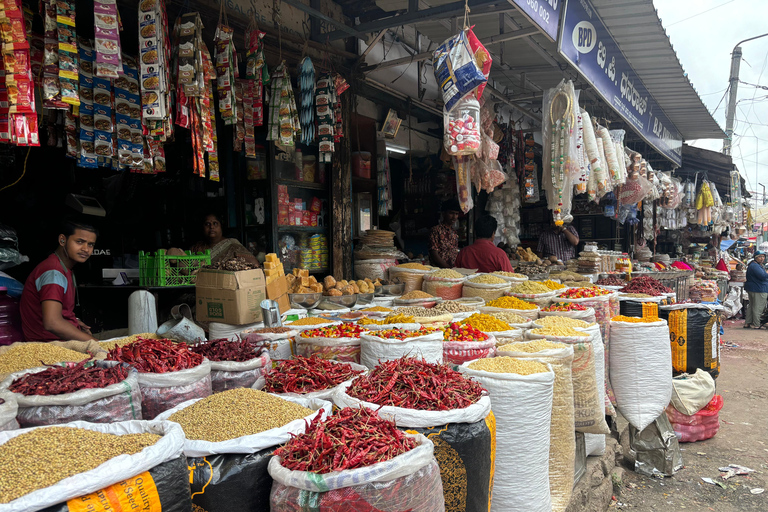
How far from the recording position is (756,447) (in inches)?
152

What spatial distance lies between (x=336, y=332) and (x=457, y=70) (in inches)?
82.1

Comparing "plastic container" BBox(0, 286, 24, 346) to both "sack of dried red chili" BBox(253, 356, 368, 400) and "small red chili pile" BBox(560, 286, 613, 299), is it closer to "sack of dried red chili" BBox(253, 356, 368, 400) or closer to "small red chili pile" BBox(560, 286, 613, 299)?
"sack of dried red chili" BBox(253, 356, 368, 400)

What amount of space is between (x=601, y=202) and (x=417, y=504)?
8.29 metres

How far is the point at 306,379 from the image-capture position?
69.4 inches

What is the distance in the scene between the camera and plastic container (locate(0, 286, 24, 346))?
2848 mm

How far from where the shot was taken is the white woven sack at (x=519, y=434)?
185 cm

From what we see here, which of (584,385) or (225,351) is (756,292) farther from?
(225,351)

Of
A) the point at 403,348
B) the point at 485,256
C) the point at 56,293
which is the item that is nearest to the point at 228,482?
the point at 403,348

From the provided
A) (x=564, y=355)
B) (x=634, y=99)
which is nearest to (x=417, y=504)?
(x=564, y=355)

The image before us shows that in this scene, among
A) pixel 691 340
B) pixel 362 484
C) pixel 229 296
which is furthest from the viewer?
pixel 691 340

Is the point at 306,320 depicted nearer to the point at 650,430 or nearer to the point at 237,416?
the point at 237,416

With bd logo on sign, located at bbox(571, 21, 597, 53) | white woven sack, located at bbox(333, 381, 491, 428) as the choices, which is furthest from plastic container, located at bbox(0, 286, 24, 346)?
bd logo on sign, located at bbox(571, 21, 597, 53)

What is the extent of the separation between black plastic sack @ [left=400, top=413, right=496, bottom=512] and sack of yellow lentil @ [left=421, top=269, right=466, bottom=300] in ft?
8.27

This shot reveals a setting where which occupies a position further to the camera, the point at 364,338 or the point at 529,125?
the point at 529,125
